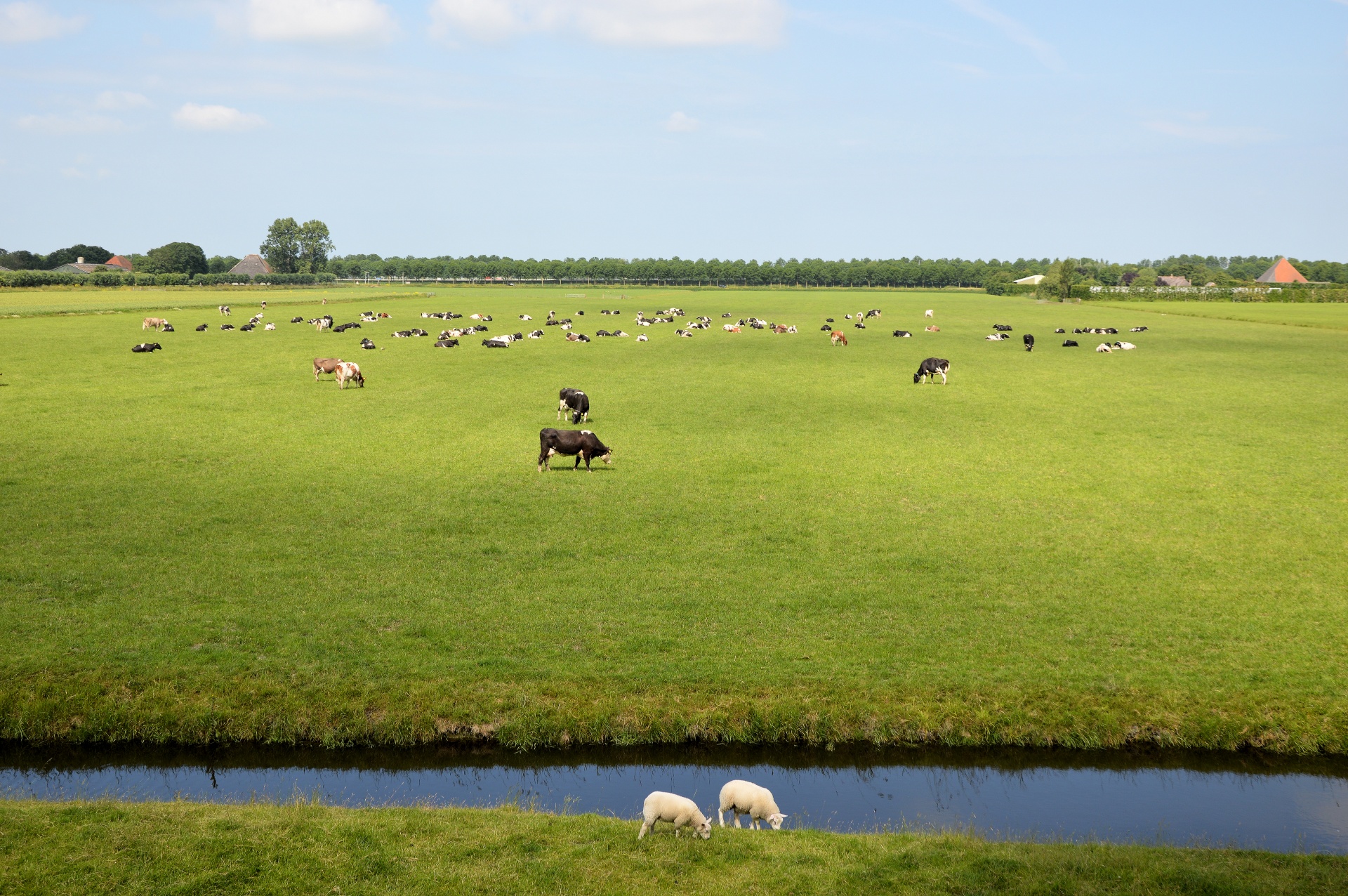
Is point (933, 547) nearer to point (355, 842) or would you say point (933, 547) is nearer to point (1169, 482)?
point (1169, 482)

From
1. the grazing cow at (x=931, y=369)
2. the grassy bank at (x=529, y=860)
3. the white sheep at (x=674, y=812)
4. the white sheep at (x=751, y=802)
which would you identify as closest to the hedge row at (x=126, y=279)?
the grazing cow at (x=931, y=369)

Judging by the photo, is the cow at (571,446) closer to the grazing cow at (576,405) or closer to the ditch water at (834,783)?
the grazing cow at (576,405)

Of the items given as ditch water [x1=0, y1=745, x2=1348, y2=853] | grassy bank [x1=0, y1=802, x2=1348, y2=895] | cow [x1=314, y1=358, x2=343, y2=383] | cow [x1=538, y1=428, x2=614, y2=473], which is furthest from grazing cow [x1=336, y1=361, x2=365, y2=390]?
grassy bank [x1=0, y1=802, x2=1348, y2=895]

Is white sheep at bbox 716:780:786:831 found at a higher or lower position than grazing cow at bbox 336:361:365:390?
lower

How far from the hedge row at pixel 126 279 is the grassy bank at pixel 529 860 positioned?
159 metres

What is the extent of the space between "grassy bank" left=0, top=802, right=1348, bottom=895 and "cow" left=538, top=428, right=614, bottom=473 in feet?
56.4

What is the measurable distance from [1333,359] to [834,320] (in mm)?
43534

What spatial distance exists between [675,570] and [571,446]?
9.55 metres

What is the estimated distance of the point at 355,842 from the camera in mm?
10555

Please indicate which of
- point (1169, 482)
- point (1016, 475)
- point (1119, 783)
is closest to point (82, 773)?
point (1119, 783)

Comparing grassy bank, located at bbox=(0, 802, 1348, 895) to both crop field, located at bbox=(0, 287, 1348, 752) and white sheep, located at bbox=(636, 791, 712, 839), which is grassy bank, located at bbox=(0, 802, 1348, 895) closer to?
white sheep, located at bbox=(636, 791, 712, 839)

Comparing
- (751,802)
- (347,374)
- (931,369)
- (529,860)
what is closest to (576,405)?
(347,374)

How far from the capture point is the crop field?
14516mm

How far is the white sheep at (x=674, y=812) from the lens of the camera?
10836 millimetres
